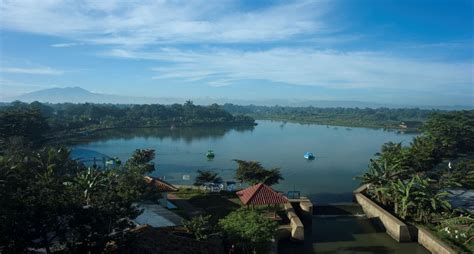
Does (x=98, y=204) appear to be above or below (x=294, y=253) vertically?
above

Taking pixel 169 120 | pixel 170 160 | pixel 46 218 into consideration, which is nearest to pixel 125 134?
pixel 169 120

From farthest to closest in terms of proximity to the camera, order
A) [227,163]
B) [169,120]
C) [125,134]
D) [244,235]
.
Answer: [169,120], [125,134], [227,163], [244,235]

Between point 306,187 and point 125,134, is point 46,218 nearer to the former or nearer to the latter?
point 306,187

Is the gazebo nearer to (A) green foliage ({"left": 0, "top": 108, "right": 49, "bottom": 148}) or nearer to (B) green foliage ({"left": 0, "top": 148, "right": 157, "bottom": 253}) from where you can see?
(B) green foliage ({"left": 0, "top": 148, "right": 157, "bottom": 253})

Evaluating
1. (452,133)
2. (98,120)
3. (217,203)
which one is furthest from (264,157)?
(98,120)

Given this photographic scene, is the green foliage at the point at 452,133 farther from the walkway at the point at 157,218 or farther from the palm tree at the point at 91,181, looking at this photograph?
the palm tree at the point at 91,181

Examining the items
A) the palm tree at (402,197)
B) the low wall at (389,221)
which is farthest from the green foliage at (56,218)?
the palm tree at (402,197)
